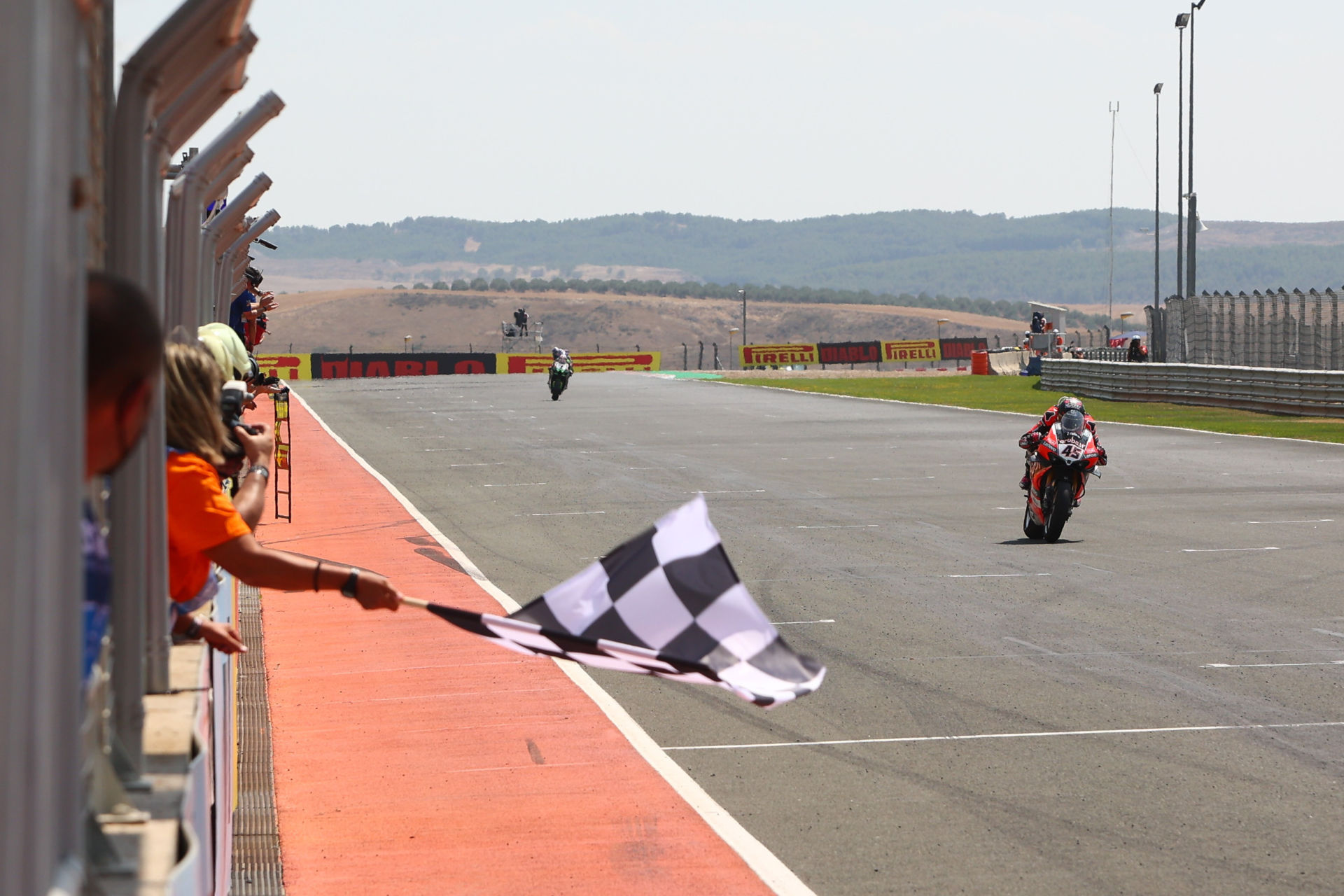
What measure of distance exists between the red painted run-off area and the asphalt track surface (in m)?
0.40

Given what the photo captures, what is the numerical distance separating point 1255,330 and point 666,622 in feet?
126

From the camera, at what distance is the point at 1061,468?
581 inches

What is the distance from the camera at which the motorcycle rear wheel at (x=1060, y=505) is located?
1473cm

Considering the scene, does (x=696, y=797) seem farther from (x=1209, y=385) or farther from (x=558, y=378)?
(x=558, y=378)

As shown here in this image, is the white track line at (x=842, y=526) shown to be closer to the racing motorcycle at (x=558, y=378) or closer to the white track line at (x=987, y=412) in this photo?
the white track line at (x=987, y=412)

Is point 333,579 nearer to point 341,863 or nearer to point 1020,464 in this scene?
point 341,863

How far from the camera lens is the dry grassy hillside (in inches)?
6658

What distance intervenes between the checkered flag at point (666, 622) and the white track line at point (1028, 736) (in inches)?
144

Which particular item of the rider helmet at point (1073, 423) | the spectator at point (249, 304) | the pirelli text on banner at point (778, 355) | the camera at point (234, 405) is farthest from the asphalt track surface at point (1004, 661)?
the pirelli text on banner at point (778, 355)

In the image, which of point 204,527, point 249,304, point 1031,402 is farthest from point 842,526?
point 1031,402

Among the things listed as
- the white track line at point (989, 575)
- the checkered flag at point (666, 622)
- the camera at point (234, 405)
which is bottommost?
the white track line at point (989, 575)

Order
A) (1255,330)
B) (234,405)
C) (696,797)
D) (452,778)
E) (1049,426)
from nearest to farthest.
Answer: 1. (234,405)
2. (696,797)
3. (452,778)
4. (1049,426)
5. (1255,330)

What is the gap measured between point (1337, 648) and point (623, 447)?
61.0 feet

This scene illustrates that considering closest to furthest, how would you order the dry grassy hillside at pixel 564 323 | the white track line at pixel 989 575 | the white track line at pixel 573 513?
the white track line at pixel 989 575 → the white track line at pixel 573 513 → the dry grassy hillside at pixel 564 323
